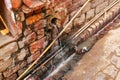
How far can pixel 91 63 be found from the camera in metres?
2.65

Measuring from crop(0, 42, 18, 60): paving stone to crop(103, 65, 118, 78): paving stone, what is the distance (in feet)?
3.72

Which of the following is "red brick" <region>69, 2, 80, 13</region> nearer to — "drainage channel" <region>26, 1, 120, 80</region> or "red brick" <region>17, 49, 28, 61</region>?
"drainage channel" <region>26, 1, 120, 80</region>

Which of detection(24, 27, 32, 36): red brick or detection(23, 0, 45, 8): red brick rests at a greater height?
detection(23, 0, 45, 8): red brick

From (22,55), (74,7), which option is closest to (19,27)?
A: (22,55)

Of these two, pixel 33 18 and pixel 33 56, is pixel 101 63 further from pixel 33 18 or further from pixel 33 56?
pixel 33 18

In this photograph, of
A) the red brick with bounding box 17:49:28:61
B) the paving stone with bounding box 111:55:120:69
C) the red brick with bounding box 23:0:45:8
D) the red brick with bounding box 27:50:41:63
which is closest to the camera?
the red brick with bounding box 23:0:45:8

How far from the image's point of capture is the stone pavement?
248 centimetres

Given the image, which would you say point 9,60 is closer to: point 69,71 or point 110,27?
point 69,71

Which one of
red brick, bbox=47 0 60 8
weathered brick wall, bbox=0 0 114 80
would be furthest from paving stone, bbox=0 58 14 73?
red brick, bbox=47 0 60 8

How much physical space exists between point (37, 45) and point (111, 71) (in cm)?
96

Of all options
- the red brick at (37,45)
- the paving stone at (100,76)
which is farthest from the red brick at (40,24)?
the paving stone at (100,76)

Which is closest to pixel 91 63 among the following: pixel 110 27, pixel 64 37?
pixel 64 37

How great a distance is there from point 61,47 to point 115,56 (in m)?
0.72

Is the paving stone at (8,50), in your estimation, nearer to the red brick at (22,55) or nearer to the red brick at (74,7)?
the red brick at (22,55)
